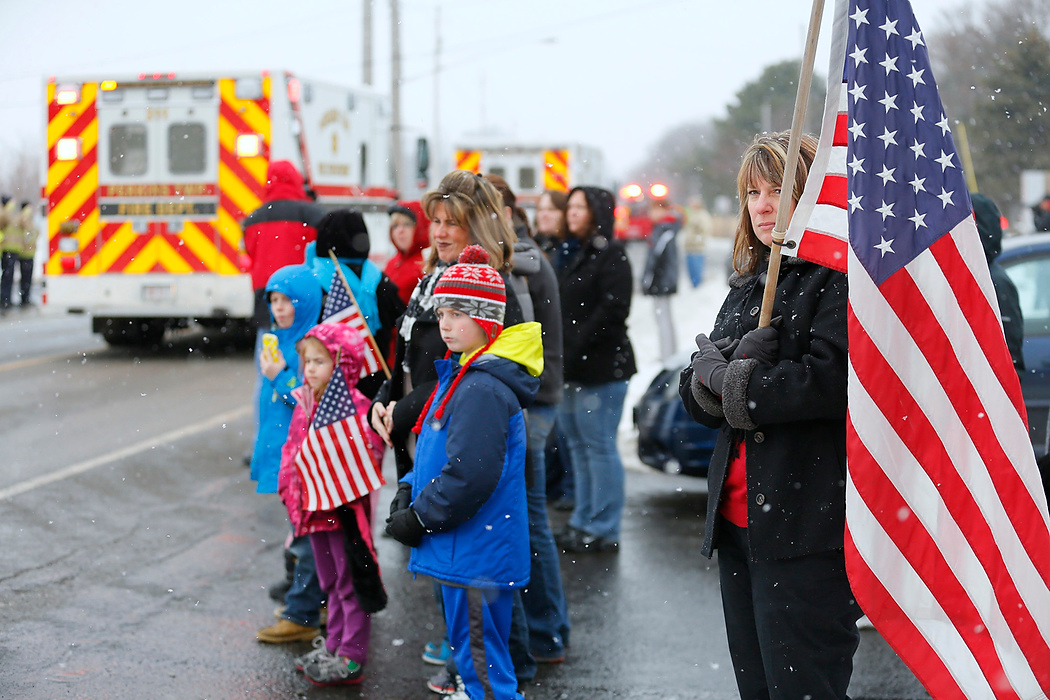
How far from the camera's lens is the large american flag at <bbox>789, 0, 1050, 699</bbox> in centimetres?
257

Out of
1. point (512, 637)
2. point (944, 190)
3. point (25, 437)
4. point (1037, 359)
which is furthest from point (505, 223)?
point (25, 437)

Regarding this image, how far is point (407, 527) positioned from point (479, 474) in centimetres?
30

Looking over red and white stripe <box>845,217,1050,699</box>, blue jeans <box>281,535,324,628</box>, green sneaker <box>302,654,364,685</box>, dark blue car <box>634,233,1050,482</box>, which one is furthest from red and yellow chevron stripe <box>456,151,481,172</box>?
red and white stripe <box>845,217,1050,699</box>

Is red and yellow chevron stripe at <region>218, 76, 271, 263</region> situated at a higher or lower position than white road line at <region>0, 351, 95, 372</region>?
higher

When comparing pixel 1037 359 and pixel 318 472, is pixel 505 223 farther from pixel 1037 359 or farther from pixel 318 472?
pixel 1037 359

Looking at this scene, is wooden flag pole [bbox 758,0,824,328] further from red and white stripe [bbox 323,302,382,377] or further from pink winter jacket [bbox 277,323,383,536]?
red and white stripe [bbox 323,302,382,377]

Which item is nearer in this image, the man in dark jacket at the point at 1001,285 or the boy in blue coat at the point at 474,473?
the boy in blue coat at the point at 474,473

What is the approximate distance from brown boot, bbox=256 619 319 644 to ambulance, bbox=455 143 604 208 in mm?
16785

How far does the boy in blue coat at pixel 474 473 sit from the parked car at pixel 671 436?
2.87 metres

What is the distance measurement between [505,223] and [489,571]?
4.48 feet

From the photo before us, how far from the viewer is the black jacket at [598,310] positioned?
5699 millimetres

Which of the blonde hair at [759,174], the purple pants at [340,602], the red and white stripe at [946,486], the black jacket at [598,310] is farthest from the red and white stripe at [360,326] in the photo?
the red and white stripe at [946,486]

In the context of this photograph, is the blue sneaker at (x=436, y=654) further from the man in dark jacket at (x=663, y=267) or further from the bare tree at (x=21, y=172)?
the bare tree at (x=21, y=172)

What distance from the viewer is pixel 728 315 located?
2.98 meters
